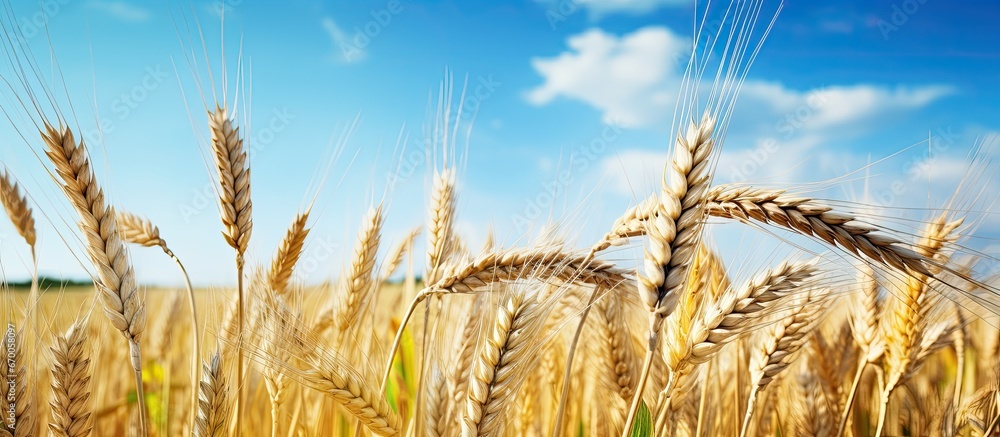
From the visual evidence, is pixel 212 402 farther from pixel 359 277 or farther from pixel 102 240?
pixel 359 277

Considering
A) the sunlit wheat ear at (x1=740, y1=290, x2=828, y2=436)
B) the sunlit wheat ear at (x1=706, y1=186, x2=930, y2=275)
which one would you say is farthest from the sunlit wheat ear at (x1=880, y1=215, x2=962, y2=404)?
the sunlit wheat ear at (x1=706, y1=186, x2=930, y2=275)

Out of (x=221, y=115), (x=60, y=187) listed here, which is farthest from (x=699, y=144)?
(x=60, y=187)

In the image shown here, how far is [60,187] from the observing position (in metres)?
1.57

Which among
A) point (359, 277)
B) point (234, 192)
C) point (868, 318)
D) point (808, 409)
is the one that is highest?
point (234, 192)

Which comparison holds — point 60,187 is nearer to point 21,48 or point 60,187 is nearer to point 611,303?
point 21,48

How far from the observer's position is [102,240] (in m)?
1.56

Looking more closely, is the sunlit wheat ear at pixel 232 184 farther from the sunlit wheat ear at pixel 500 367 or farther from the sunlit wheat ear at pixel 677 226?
the sunlit wheat ear at pixel 677 226

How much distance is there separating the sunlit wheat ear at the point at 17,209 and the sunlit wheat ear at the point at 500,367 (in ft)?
6.48

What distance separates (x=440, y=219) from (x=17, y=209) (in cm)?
168

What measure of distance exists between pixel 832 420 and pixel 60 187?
3369 millimetres

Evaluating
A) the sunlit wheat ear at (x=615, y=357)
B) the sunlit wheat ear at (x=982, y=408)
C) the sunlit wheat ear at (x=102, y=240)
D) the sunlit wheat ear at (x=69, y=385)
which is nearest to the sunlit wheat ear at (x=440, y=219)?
the sunlit wheat ear at (x=615, y=357)

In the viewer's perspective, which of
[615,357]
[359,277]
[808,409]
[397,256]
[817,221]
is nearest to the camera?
[817,221]

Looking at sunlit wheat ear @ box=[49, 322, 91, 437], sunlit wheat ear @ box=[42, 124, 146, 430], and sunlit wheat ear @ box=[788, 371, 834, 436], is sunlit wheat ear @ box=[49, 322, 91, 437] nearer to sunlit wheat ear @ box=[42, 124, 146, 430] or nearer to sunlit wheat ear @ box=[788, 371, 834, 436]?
sunlit wheat ear @ box=[42, 124, 146, 430]

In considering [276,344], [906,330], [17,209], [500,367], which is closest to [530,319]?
[500,367]
